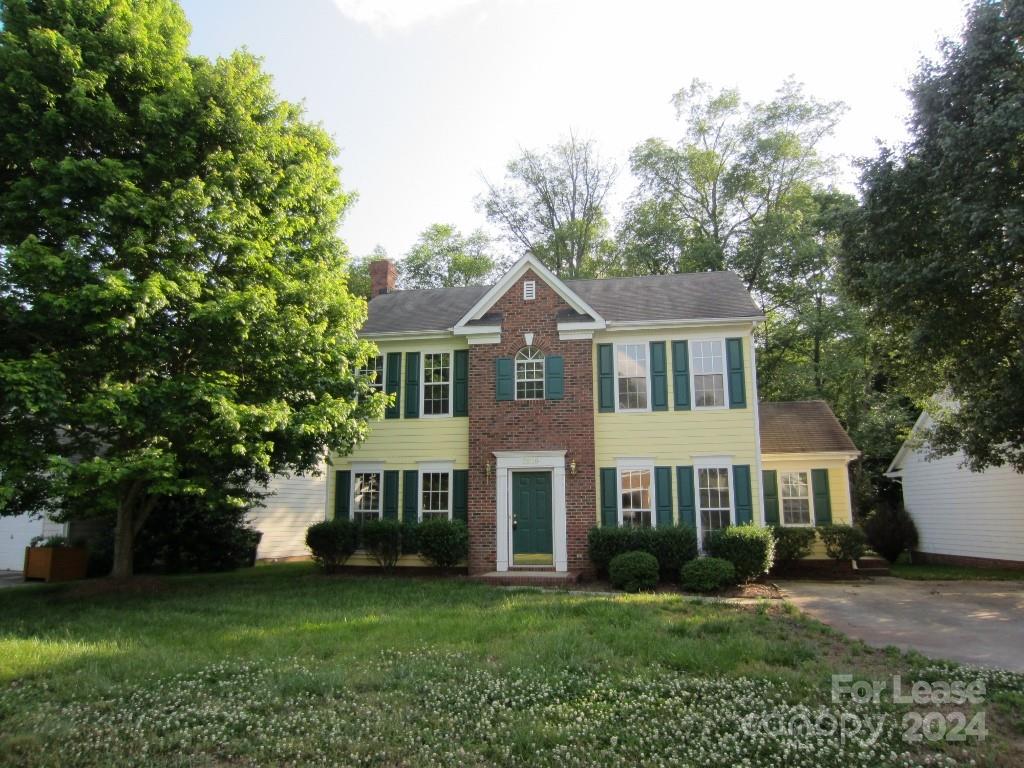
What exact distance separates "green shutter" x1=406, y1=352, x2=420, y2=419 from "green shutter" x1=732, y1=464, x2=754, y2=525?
7.97 metres

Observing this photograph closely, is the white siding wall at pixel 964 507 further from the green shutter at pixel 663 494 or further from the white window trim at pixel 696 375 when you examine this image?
the green shutter at pixel 663 494

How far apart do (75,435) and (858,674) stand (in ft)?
40.5

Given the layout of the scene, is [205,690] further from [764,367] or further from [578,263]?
[578,263]

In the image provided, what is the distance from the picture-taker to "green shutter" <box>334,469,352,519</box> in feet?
54.6

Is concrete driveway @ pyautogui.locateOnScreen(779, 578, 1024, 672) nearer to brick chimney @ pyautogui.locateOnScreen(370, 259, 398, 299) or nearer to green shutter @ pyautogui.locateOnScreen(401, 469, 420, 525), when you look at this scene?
green shutter @ pyautogui.locateOnScreen(401, 469, 420, 525)

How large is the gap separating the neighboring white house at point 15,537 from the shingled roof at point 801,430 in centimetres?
1996

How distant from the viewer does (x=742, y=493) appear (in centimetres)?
1479

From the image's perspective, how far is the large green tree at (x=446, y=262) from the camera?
36.6 meters

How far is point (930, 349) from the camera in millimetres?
13164

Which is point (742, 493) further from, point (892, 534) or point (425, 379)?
point (892, 534)

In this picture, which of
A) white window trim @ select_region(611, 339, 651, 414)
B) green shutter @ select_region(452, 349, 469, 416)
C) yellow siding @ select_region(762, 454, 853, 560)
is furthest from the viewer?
yellow siding @ select_region(762, 454, 853, 560)

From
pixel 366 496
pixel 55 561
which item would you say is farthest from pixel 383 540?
pixel 55 561

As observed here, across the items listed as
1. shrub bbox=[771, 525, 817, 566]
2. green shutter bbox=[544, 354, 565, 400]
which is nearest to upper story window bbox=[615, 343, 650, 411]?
green shutter bbox=[544, 354, 565, 400]

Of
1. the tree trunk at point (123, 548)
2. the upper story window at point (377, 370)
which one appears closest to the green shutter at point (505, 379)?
the upper story window at point (377, 370)
